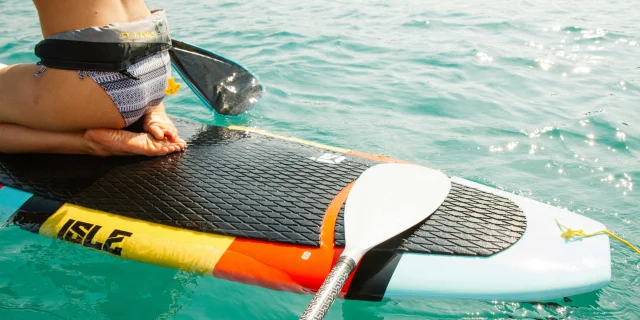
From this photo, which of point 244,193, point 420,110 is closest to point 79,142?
point 244,193

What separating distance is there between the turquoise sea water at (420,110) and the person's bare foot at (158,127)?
0.70m

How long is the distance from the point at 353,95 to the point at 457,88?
0.93 m

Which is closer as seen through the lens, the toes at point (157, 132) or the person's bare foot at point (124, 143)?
the person's bare foot at point (124, 143)

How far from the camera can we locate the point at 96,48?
242cm

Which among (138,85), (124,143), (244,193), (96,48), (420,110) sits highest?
(96,48)

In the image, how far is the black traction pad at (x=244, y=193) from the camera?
7.22ft

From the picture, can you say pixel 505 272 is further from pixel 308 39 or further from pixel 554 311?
pixel 308 39

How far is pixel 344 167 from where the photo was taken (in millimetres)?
2713

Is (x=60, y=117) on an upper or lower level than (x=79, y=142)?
upper

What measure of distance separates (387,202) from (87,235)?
1.31 meters

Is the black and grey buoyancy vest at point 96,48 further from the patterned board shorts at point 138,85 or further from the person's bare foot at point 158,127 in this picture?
the person's bare foot at point 158,127

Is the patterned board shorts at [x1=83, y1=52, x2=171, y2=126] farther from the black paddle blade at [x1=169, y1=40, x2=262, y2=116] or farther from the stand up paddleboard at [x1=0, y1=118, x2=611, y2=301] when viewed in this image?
the black paddle blade at [x1=169, y1=40, x2=262, y2=116]

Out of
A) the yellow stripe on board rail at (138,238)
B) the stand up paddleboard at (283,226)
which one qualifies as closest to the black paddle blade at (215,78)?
the stand up paddleboard at (283,226)

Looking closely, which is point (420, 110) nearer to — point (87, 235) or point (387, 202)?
point (387, 202)
